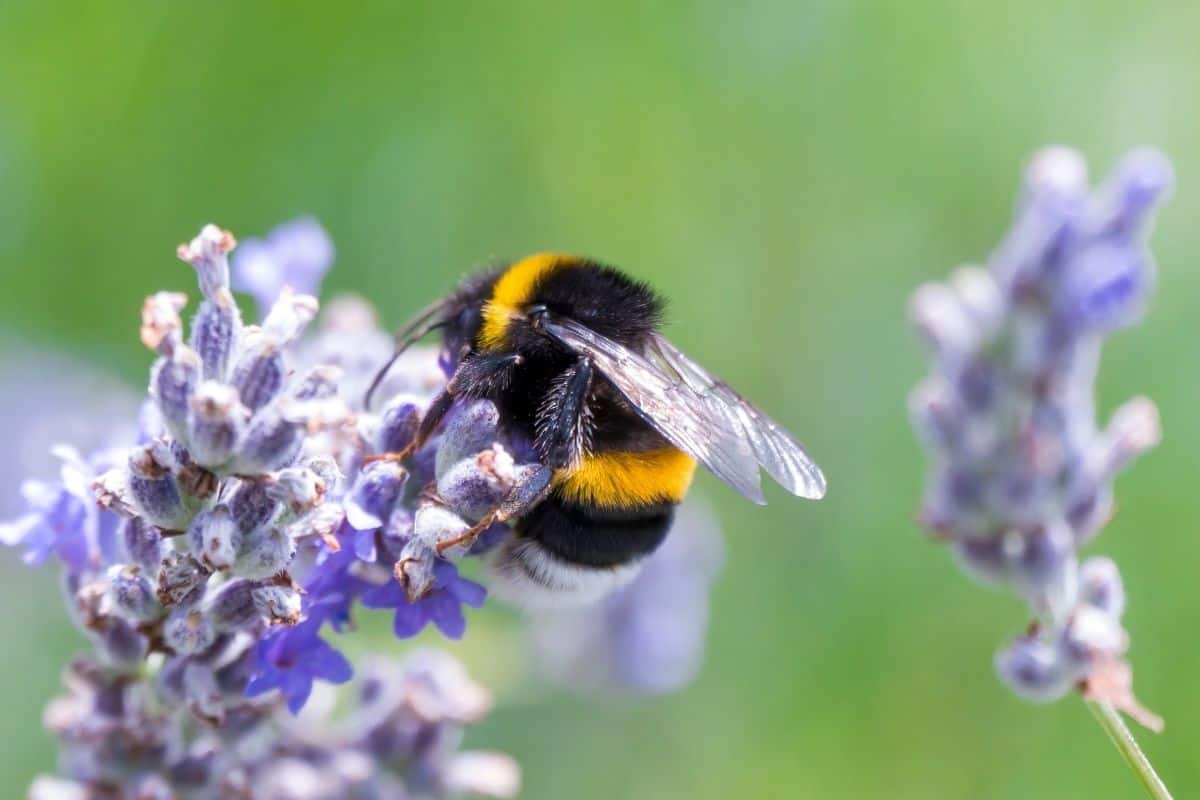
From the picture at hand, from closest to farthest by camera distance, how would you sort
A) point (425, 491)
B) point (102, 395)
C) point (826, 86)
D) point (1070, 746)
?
point (425, 491) → point (1070, 746) → point (102, 395) → point (826, 86)

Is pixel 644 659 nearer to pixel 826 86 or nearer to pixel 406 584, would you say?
pixel 406 584

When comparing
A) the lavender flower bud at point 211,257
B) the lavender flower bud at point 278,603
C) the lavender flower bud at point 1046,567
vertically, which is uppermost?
the lavender flower bud at point 211,257

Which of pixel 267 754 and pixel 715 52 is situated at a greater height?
pixel 715 52

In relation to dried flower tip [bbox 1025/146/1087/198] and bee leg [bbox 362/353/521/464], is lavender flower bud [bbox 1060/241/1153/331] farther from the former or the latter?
bee leg [bbox 362/353/521/464]

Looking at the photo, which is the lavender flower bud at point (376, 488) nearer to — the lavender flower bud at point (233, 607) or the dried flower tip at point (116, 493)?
the lavender flower bud at point (233, 607)

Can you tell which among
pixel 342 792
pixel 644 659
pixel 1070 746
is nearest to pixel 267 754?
pixel 342 792

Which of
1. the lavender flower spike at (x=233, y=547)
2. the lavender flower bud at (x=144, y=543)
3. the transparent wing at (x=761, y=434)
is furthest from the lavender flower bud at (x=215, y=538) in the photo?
the transparent wing at (x=761, y=434)
